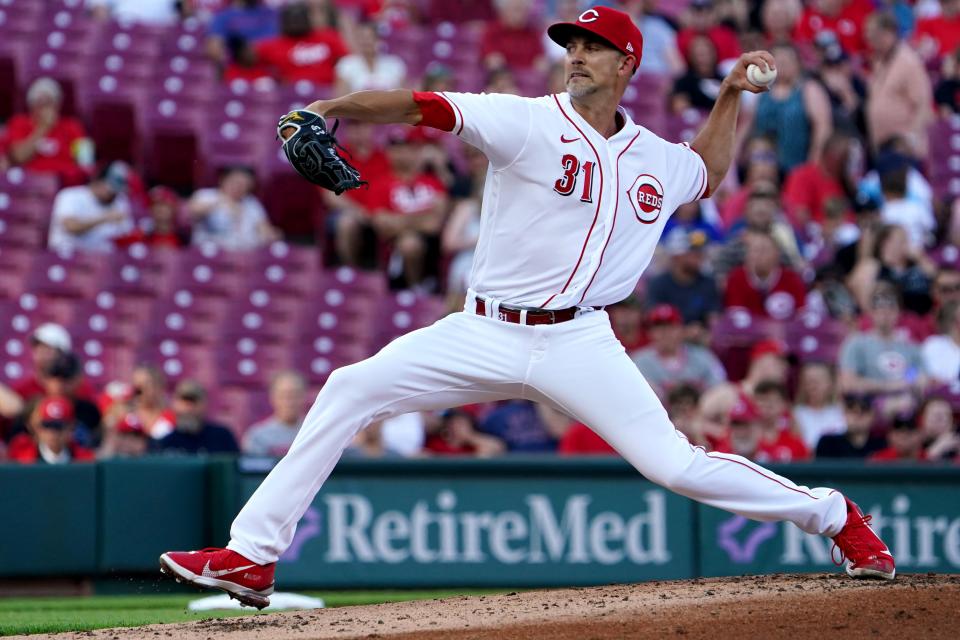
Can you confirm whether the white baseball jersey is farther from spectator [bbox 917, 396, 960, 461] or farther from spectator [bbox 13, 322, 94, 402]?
spectator [bbox 13, 322, 94, 402]

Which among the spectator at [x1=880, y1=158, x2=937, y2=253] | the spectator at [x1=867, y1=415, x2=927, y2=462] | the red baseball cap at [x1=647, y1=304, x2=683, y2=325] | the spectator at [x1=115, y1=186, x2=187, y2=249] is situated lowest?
the spectator at [x1=867, y1=415, x2=927, y2=462]

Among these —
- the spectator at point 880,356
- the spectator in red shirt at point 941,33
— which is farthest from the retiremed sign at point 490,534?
the spectator in red shirt at point 941,33

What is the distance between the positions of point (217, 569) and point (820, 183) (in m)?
7.99

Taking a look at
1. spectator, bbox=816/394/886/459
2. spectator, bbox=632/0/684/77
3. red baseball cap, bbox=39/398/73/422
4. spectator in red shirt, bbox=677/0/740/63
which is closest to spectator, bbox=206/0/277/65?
spectator, bbox=632/0/684/77

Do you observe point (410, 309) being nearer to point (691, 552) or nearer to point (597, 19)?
point (691, 552)

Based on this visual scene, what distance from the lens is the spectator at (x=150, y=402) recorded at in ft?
30.1

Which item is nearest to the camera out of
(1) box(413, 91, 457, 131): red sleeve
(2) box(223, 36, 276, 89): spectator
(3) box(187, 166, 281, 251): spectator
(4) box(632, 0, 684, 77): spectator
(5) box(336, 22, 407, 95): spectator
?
(1) box(413, 91, 457, 131): red sleeve

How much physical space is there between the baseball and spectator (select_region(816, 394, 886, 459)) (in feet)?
13.4

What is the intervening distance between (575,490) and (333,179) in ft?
13.4

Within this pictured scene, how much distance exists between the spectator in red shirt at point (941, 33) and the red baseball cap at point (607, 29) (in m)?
9.25

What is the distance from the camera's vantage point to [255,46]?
1251 centimetres

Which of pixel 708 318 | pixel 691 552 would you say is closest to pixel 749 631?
pixel 691 552

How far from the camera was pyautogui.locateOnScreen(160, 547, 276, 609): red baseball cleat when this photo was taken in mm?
5059

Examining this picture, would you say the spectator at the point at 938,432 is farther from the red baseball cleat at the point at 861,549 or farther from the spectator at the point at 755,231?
the red baseball cleat at the point at 861,549
